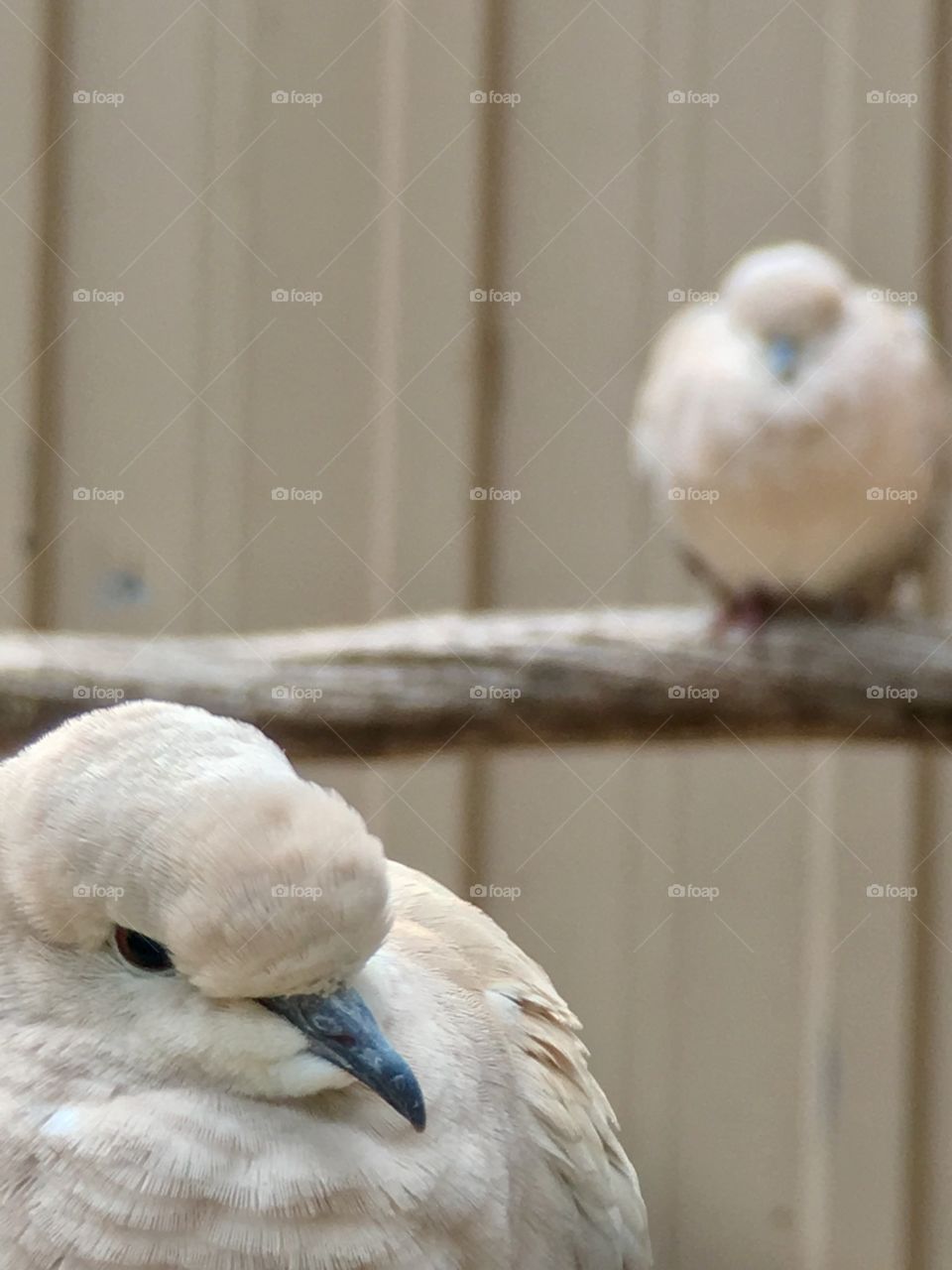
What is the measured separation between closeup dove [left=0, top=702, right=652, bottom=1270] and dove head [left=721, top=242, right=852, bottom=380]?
53 cm

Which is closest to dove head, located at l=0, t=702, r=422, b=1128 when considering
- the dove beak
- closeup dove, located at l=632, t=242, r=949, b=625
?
the dove beak

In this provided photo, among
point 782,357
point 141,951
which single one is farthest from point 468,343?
point 141,951

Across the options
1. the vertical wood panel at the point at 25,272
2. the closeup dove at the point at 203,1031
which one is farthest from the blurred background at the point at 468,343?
the closeup dove at the point at 203,1031

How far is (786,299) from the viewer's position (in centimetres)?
93

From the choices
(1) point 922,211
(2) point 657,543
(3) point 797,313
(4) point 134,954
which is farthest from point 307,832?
(1) point 922,211

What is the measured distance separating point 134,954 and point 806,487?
0.60 m

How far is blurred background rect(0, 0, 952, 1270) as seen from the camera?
0.92 m

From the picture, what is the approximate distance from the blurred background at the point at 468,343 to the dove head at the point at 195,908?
1.10 ft

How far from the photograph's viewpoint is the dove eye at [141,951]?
1.80 feet

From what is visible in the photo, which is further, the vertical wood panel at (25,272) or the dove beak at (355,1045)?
the vertical wood panel at (25,272)

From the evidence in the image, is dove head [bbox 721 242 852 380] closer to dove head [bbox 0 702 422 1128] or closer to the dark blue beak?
the dark blue beak

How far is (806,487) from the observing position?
3.11 feet

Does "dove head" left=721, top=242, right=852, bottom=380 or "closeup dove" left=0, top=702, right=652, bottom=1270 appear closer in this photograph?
"closeup dove" left=0, top=702, right=652, bottom=1270

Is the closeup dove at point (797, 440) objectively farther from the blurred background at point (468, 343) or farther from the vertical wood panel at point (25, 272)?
the vertical wood panel at point (25, 272)
